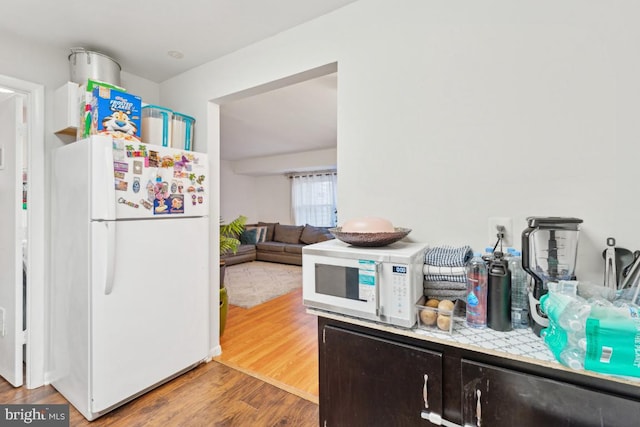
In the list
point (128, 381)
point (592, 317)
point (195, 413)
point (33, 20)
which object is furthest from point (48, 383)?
point (592, 317)

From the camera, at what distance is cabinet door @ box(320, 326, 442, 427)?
40.1 inches

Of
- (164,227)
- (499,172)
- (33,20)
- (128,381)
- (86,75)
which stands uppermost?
(33,20)

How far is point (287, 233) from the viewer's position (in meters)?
6.63

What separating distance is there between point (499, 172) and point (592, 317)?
2.22 feet

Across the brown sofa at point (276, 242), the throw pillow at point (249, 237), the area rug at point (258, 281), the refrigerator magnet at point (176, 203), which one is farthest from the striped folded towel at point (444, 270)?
the throw pillow at point (249, 237)

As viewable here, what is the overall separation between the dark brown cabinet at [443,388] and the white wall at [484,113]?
520 millimetres

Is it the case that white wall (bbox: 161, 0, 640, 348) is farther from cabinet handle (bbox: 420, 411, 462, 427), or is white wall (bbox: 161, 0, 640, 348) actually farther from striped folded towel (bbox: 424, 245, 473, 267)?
cabinet handle (bbox: 420, 411, 462, 427)

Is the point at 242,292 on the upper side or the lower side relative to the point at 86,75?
lower

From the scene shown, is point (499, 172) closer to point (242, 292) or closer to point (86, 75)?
point (86, 75)

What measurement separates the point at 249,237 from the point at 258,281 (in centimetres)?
211

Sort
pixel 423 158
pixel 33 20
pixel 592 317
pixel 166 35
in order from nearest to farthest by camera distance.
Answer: pixel 592 317 → pixel 423 158 → pixel 33 20 → pixel 166 35

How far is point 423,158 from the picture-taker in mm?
1434

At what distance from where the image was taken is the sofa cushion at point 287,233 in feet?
21.4

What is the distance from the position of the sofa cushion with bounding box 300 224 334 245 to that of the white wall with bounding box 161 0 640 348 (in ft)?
15.3
